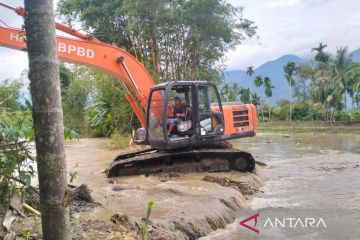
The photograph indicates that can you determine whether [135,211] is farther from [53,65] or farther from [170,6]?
[170,6]

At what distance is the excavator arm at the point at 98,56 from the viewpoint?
922cm

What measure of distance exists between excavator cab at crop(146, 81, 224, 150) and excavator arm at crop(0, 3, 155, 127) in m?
0.91

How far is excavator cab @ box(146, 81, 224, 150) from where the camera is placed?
10.5 meters

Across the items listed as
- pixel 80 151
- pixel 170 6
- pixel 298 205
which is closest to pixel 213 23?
pixel 170 6

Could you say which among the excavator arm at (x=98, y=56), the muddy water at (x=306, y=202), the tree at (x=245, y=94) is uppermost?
the tree at (x=245, y=94)

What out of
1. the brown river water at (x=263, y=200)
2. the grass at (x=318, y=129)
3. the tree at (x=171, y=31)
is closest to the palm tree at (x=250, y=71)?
the grass at (x=318, y=129)

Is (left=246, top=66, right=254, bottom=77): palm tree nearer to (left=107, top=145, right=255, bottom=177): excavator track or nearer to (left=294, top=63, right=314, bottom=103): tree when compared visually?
(left=294, top=63, right=314, bottom=103): tree

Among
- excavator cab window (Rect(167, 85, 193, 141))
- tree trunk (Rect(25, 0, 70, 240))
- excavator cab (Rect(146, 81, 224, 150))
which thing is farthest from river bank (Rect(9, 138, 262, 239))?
tree trunk (Rect(25, 0, 70, 240))

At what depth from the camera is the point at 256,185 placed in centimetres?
1057

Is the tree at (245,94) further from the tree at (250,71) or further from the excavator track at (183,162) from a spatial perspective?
the excavator track at (183,162)

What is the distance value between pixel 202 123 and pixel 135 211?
431cm

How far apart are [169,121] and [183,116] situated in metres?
0.38

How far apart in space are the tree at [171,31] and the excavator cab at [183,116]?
1107 cm

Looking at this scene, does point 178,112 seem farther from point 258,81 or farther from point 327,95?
point 258,81
